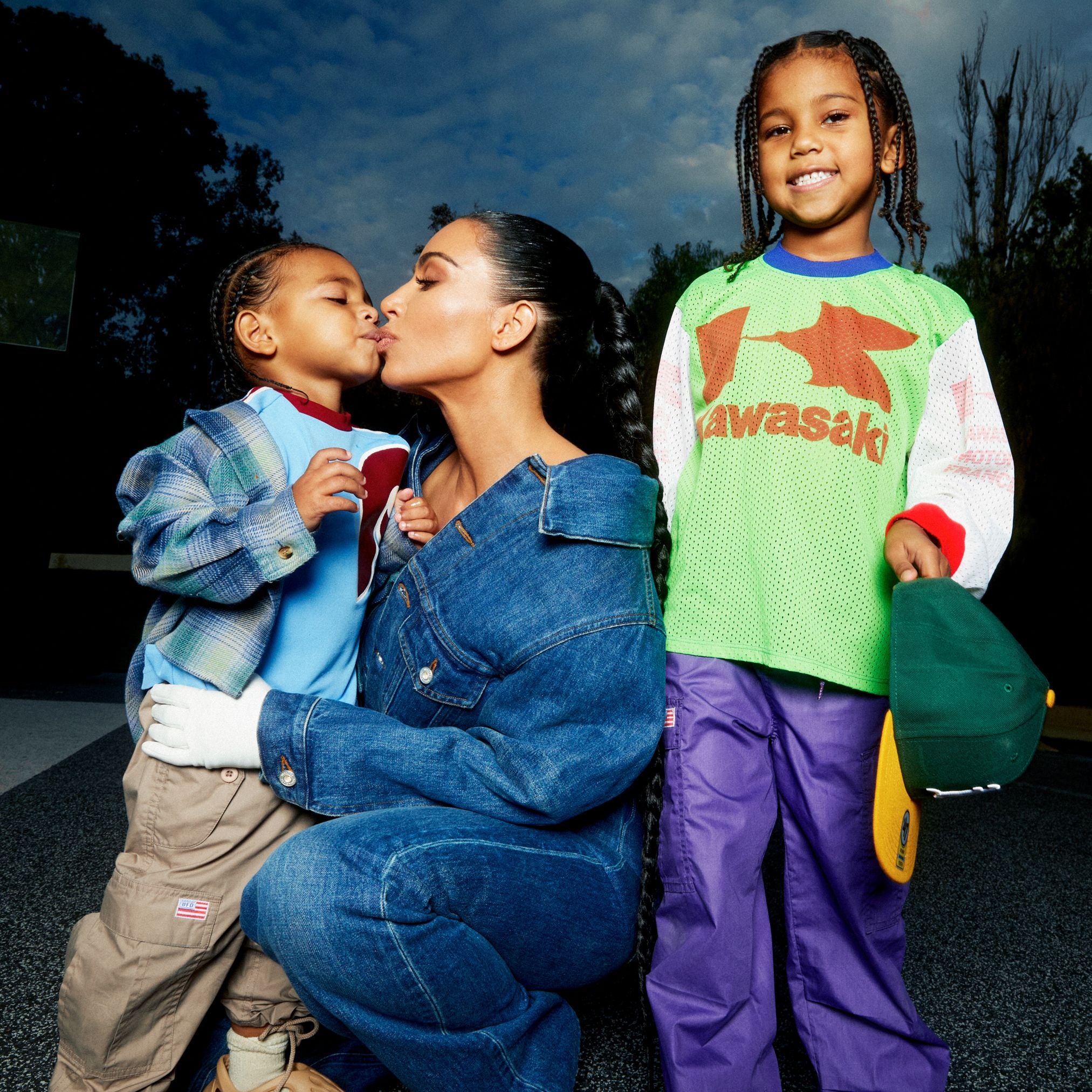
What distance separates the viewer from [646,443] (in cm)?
112

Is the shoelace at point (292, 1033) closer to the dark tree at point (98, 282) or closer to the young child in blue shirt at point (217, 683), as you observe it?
the young child in blue shirt at point (217, 683)

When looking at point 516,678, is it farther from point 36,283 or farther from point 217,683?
point 36,283

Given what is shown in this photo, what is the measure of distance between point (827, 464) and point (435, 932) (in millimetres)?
689

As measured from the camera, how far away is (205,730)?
3.13 ft

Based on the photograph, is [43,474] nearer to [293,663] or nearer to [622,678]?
[293,663]

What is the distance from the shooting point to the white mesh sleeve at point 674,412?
120 centimetres

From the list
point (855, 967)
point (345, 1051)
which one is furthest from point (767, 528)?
point (345, 1051)


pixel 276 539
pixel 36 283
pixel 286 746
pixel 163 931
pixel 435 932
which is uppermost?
pixel 36 283

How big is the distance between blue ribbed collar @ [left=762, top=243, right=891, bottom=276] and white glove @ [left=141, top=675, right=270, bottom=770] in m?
0.87

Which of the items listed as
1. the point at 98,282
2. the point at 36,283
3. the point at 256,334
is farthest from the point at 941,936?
the point at 98,282

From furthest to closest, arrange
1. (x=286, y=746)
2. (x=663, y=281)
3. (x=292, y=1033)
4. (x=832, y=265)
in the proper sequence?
(x=663, y=281) < (x=832, y=265) < (x=292, y=1033) < (x=286, y=746)

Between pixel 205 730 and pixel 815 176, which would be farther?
pixel 815 176

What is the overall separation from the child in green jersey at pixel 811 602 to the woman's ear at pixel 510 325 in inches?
10.0

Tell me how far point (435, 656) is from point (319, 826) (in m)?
0.22
